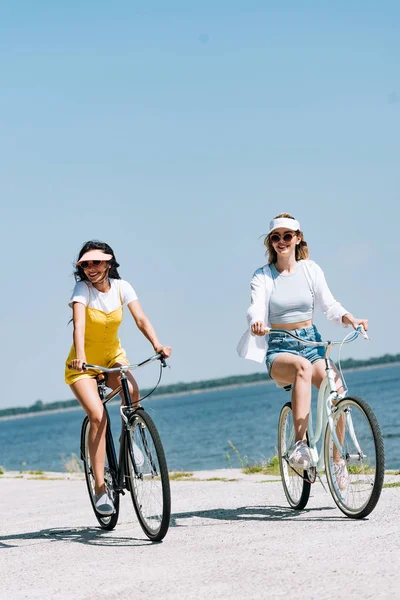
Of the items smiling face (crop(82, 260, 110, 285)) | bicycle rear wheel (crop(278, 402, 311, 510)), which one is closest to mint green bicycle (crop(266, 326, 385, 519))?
bicycle rear wheel (crop(278, 402, 311, 510))

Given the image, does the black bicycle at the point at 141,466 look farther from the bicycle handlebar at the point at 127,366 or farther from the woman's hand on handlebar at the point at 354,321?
the woman's hand on handlebar at the point at 354,321

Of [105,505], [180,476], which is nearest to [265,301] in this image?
[105,505]

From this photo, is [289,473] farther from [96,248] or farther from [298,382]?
[96,248]

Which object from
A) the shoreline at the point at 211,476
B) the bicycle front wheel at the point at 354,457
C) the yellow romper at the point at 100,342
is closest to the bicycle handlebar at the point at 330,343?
the bicycle front wheel at the point at 354,457

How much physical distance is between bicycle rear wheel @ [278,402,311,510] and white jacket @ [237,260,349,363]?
22.2 inches

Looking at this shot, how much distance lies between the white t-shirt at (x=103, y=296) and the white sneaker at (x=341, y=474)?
2.01m

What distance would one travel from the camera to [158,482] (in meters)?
6.46

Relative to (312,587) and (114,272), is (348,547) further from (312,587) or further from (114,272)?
(114,272)

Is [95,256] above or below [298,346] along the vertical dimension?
above

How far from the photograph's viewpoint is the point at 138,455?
266 inches

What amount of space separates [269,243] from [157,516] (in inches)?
91.3

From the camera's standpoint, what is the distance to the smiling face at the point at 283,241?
24.0 feet

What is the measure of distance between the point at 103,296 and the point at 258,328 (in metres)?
1.28

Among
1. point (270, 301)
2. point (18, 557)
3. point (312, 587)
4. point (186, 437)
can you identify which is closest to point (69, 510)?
point (18, 557)
